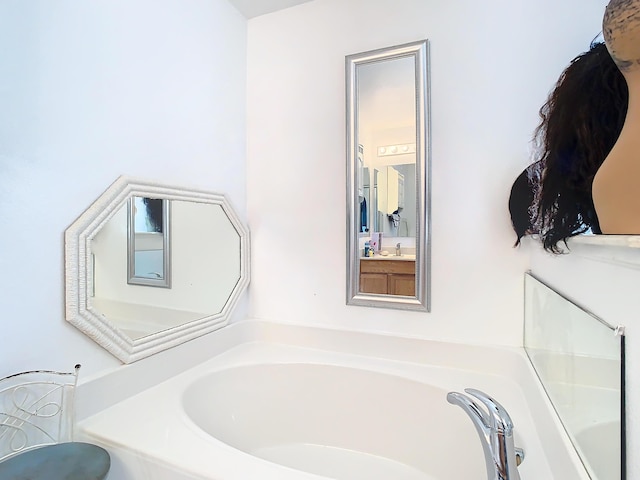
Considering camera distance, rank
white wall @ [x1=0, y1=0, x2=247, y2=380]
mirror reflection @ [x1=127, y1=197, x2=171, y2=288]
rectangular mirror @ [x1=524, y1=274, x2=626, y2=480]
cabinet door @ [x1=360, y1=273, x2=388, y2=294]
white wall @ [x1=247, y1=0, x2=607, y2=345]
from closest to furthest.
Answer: rectangular mirror @ [x1=524, y1=274, x2=626, y2=480]
white wall @ [x1=0, y1=0, x2=247, y2=380]
mirror reflection @ [x1=127, y1=197, x2=171, y2=288]
white wall @ [x1=247, y1=0, x2=607, y2=345]
cabinet door @ [x1=360, y1=273, x2=388, y2=294]

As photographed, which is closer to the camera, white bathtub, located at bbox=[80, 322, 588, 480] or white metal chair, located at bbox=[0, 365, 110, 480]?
white metal chair, located at bbox=[0, 365, 110, 480]

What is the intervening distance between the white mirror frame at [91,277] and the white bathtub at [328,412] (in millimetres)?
175

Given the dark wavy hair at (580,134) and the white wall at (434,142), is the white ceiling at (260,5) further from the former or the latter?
the dark wavy hair at (580,134)

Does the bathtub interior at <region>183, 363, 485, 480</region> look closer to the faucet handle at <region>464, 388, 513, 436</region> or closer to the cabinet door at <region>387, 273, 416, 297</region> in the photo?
the cabinet door at <region>387, 273, 416, 297</region>

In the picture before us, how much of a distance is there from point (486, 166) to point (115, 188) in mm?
1477

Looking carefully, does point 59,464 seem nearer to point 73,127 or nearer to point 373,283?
point 73,127

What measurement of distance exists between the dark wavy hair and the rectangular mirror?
23 cm

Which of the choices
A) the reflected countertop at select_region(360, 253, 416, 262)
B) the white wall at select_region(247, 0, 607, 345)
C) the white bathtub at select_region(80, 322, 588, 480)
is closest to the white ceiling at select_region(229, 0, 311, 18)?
the white wall at select_region(247, 0, 607, 345)

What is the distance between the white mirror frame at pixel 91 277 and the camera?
3.51ft

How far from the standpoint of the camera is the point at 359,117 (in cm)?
166

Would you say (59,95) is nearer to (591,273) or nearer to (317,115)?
(317,115)

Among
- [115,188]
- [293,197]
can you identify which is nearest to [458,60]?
[293,197]

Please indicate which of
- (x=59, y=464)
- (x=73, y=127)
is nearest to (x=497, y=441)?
(x=59, y=464)

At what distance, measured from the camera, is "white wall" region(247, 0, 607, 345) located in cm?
139
